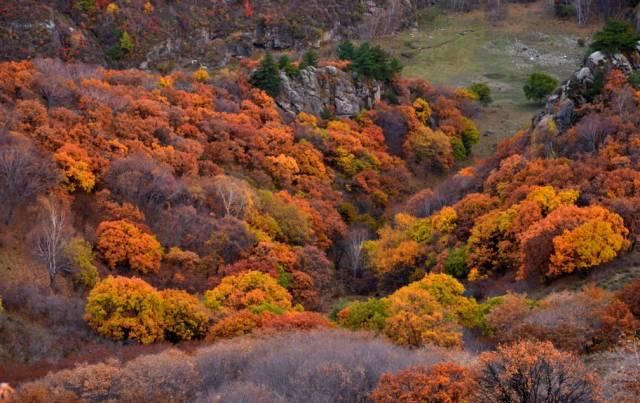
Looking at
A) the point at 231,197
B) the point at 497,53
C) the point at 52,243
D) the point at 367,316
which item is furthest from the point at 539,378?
the point at 497,53

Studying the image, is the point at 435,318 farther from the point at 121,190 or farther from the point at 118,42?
the point at 118,42

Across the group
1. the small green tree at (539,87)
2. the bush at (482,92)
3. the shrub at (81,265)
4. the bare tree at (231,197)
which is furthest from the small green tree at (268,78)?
the shrub at (81,265)

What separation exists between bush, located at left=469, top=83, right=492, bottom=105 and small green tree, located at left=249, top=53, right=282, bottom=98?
30.2 meters

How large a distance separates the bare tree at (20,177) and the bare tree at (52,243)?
2.29 meters

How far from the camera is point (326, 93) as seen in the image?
86.1 meters

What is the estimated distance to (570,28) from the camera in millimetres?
121062

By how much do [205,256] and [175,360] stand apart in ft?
67.6

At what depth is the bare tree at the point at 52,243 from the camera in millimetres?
42094

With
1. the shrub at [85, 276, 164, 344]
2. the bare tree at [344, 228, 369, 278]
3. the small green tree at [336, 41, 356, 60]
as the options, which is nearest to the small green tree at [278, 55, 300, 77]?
the small green tree at [336, 41, 356, 60]

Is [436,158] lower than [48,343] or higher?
lower

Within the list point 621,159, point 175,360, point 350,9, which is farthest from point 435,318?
point 350,9

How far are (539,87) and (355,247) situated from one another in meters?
46.4

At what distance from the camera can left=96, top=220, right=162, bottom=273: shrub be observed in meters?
46.3

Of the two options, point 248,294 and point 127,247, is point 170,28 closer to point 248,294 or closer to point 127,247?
point 127,247
